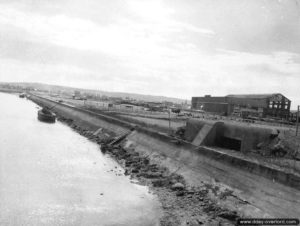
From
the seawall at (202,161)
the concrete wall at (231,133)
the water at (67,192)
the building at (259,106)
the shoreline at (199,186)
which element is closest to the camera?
the shoreline at (199,186)

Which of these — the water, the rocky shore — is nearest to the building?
the rocky shore

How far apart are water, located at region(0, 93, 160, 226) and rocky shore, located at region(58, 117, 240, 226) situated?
2.43 ft

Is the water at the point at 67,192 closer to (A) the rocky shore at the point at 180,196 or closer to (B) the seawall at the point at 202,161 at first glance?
(A) the rocky shore at the point at 180,196

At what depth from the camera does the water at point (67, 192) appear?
1488 centimetres

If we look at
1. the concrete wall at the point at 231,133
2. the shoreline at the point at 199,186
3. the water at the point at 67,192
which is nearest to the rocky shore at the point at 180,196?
the shoreline at the point at 199,186

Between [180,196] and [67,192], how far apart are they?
6.86 metres

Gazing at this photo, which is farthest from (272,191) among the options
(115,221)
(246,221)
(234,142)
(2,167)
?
(2,167)

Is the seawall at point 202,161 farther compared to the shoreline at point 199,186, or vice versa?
the seawall at point 202,161

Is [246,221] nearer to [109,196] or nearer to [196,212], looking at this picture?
[196,212]

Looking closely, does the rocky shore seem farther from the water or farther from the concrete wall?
the concrete wall

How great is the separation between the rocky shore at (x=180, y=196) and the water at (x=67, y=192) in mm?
742

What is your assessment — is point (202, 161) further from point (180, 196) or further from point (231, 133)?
point (231, 133)

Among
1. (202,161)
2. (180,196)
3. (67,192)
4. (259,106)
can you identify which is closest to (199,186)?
(180,196)

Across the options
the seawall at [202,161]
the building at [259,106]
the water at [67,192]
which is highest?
the building at [259,106]
